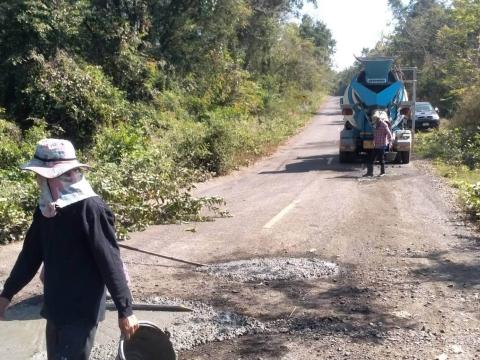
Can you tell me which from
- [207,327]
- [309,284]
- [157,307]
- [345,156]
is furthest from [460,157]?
[207,327]

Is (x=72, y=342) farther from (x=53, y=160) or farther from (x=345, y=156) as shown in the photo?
(x=345, y=156)

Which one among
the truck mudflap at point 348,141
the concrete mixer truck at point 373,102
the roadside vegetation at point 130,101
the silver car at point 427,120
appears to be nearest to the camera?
the roadside vegetation at point 130,101

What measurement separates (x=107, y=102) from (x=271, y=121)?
1690cm

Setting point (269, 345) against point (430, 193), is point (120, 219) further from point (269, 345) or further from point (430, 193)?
point (430, 193)

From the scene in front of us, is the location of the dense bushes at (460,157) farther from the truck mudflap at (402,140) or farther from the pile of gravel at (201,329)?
the pile of gravel at (201,329)

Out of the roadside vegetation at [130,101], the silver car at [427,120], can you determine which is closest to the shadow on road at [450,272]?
the roadside vegetation at [130,101]

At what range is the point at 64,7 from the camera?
1952 centimetres

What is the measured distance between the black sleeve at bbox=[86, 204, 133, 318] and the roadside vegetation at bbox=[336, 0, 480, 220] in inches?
343

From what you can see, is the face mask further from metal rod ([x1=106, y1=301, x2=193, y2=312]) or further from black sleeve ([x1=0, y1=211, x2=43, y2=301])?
metal rod ([x1=106, y1=301, x2=193, y2=312])

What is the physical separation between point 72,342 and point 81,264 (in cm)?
43

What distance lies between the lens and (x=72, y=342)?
3.56 meters

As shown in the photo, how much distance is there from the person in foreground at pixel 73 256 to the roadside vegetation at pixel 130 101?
19.5 ft

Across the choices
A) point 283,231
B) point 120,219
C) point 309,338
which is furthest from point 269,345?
point 120,219

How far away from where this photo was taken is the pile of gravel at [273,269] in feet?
23.9
